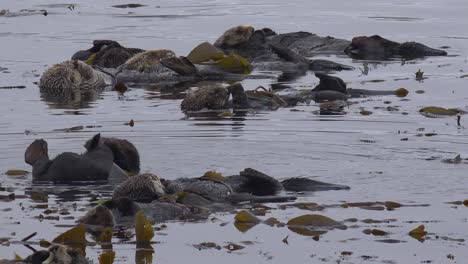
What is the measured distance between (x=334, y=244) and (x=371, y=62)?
8441 millimetres

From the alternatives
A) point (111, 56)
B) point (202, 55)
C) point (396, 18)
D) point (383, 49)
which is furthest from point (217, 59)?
point (396, 18)

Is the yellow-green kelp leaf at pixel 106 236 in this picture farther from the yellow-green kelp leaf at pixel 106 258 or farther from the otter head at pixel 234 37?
the otter head at pixel 234 37

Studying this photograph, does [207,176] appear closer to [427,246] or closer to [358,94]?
[427,246]

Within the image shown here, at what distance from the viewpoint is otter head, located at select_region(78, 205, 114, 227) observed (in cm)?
607

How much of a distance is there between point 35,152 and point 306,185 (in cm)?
165

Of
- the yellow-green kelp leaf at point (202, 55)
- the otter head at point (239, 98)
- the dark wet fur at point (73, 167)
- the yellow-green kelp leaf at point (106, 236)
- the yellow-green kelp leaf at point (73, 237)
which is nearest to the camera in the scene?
the yellow-green kelp leaf at point (73, 237)

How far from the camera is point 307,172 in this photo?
24.8 feet

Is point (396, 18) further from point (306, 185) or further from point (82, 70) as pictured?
point (306, 185)

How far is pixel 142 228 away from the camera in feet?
18.8

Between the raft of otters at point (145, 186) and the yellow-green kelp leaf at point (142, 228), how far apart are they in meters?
0.34

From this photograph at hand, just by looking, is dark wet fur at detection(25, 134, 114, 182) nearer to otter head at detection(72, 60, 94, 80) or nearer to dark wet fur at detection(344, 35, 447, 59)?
otter head at detection(72, 60, 94, 80)

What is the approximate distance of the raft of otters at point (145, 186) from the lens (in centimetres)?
625

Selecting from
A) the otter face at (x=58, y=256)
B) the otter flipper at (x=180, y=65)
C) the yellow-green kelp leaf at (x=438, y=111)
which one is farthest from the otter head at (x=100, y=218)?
the otter flipper at (x=180, y=65)

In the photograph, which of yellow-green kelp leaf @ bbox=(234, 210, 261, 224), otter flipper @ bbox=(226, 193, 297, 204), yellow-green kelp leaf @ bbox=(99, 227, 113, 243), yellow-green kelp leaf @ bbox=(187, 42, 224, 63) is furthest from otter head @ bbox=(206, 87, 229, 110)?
yellow-green kelp leaf @ bbox=(99, 227, 113, 243)
